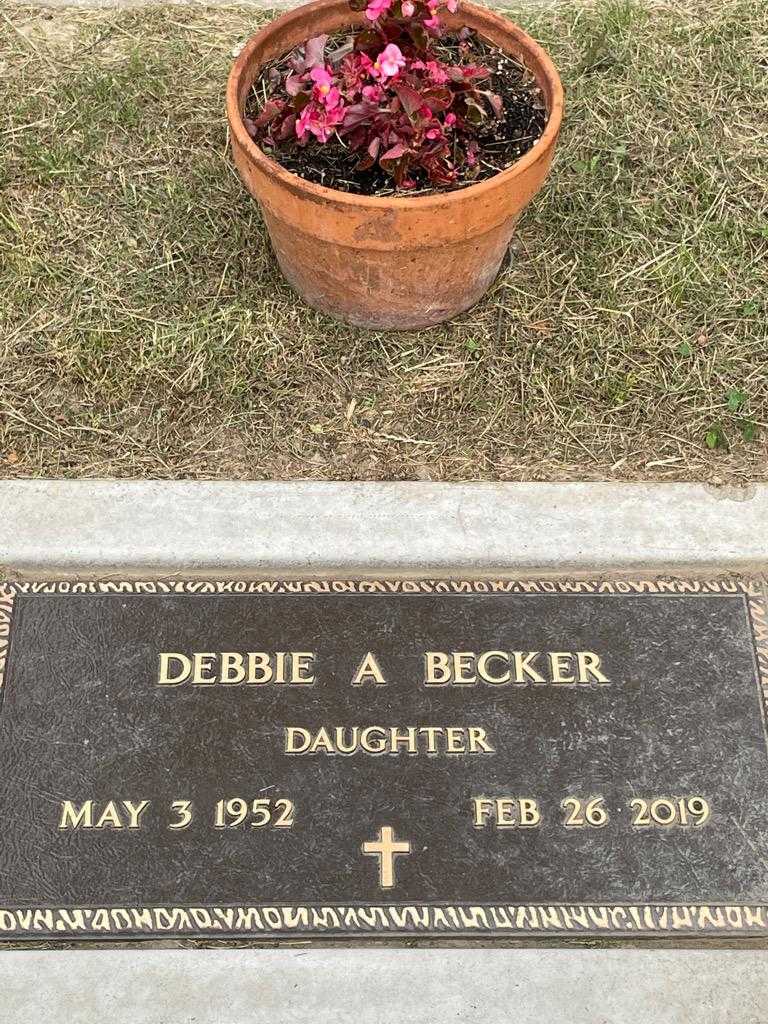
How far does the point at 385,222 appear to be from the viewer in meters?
2.19

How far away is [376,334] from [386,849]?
132 centimetres

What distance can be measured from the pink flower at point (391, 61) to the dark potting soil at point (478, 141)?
0.25m

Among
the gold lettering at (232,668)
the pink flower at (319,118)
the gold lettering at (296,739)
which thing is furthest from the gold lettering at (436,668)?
the pink flower at (319,118)

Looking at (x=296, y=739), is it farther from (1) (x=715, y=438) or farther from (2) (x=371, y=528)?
(1) (x=715, y=438)

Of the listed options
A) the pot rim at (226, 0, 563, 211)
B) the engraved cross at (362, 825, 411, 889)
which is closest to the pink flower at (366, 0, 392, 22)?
the pot rim at (226, 0, 563, 211)

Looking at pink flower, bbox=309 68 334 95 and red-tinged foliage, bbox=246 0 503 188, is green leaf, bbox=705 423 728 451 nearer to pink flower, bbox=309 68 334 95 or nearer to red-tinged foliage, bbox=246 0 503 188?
red-tinged foliage, bbox=246 0 503 188

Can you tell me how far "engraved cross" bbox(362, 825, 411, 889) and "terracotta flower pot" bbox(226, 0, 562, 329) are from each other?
4.20ft

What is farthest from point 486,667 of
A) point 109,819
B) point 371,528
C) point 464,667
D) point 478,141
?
point 478,141

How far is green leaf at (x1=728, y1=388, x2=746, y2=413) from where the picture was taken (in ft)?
8.25

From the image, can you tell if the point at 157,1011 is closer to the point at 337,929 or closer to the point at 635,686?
the point at 337,929

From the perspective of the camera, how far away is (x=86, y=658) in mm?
2107

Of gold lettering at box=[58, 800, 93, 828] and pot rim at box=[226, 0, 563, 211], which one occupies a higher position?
pot rim at box=[226, 0, 563, 211]

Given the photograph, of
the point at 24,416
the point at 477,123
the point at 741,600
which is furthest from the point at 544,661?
the point at 24,416

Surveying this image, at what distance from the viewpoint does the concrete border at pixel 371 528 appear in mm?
2234
